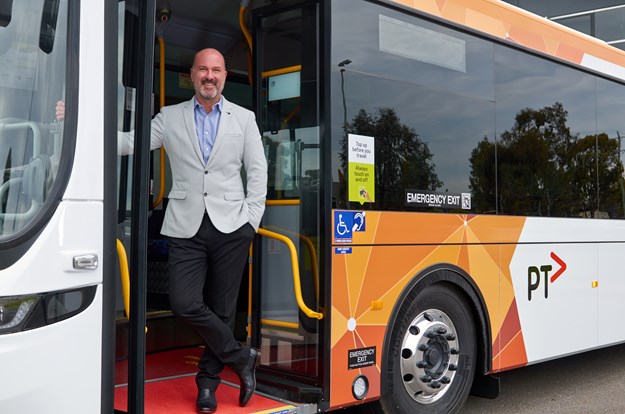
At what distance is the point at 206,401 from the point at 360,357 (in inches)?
38.9

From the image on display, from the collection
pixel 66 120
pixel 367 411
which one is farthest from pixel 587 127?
pixel 66 120

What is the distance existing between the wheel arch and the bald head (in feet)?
5.68

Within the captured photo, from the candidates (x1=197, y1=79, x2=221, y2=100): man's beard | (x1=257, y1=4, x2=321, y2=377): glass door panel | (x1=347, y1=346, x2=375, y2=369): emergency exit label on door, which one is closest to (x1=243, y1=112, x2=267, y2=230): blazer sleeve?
(x1=197, y1=79, x2=221, y2=100): man's beard

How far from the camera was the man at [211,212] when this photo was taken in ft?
13.9

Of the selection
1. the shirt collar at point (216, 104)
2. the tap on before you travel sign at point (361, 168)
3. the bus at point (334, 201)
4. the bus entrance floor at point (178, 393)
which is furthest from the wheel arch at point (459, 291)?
the shirt collar at point (216, 104)

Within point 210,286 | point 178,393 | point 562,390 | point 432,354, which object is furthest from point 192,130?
point 562,390

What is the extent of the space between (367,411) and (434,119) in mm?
1957

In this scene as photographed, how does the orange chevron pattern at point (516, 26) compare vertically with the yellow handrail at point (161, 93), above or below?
above

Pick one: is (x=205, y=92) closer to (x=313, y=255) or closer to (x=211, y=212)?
(x=211, y=212)

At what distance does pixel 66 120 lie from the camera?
3307 mm

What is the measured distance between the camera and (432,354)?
17.4 ft

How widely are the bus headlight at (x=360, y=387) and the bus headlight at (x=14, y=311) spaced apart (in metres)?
2.17

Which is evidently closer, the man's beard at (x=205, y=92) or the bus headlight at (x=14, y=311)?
the bus headlight at (x=14, y=311)

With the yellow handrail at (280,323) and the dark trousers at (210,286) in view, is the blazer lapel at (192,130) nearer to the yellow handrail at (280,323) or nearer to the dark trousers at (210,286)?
the dark trousers at (210,286)
